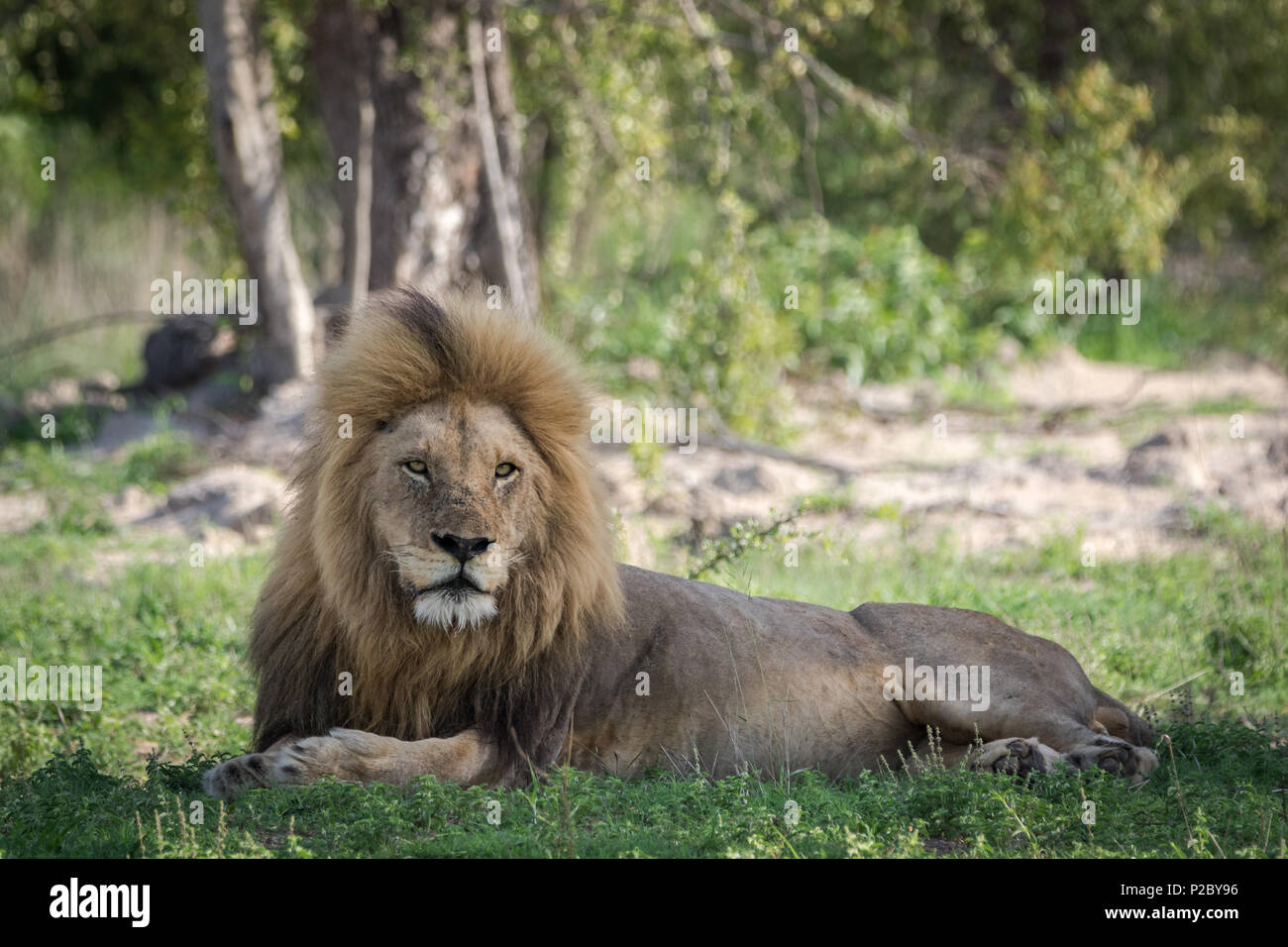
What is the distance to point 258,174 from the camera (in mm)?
11219

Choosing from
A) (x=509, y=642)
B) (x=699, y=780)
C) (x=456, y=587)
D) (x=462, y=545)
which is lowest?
(x=699, y=780)

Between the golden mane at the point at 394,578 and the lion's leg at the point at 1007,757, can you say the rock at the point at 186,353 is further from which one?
the lion's leg at the point at 1007,757

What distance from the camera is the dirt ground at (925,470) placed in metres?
9.25

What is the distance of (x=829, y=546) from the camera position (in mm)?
6566

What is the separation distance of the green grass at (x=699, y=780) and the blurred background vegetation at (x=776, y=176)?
351 centimetres

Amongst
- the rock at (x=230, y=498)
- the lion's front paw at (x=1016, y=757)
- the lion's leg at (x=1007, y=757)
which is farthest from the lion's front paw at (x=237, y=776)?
the rock at (x=230, y=498)

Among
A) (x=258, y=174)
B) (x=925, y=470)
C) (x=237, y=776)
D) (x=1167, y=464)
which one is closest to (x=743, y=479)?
(x=925, y=470)

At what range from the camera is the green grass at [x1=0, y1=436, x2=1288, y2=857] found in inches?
161

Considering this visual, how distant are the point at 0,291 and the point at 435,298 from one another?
1387 centimetres

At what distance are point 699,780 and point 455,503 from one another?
45.3 inches

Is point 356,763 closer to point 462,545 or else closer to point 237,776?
point 237,776

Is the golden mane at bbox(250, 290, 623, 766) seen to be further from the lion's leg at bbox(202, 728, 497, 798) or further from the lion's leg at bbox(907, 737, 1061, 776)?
the lion's leg at bbox(907, 737, 1061, 776)
